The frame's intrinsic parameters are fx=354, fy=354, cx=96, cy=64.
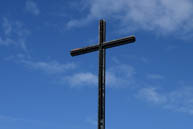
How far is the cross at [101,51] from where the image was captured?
1181cm

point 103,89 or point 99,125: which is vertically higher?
point 103,89

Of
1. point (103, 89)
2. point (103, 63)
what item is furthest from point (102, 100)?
point (103, 63)

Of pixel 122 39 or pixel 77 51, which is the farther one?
pixel 77 51

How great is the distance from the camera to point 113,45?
1292 centimetres

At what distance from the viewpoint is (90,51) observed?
1347 cm

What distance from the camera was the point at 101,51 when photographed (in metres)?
12.9

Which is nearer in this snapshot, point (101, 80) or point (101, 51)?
point (101, 80)

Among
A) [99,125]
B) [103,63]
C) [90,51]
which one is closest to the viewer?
[99,125]

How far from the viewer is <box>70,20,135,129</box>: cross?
11.8 meters

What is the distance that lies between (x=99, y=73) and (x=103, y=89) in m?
0.60

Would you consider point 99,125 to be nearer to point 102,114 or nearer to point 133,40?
point 102,114

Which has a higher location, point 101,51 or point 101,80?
point 101,51

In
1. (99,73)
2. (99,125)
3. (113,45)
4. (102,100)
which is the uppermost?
(113,45)

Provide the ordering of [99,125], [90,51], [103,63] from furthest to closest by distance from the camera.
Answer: [90,51] < [103,63] < [99,125]
